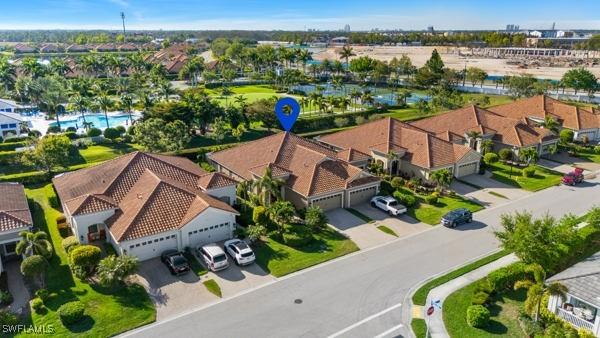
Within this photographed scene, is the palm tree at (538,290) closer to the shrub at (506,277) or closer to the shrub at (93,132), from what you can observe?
the shrub at (506,277)

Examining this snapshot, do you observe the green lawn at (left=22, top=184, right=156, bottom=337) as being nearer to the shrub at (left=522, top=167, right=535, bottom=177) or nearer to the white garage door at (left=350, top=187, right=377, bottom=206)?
the white garage door at (left=350, top=187, right=377, bottom=206)

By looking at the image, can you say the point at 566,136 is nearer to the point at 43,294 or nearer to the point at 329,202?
the point at 329,202

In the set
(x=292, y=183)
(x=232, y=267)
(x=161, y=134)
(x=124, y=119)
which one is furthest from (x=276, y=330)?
(x=124, y=119)

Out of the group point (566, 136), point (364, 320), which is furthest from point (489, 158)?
point (364, 320)

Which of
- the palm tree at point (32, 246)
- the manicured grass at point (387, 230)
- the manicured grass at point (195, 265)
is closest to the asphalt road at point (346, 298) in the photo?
the manicured grass at point (387, 230)

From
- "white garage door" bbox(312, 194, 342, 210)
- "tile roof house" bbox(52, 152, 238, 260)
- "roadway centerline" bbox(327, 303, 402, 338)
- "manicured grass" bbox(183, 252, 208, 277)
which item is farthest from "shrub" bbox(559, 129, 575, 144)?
"manicured grass" bbox(183, 252, 208, 277)
